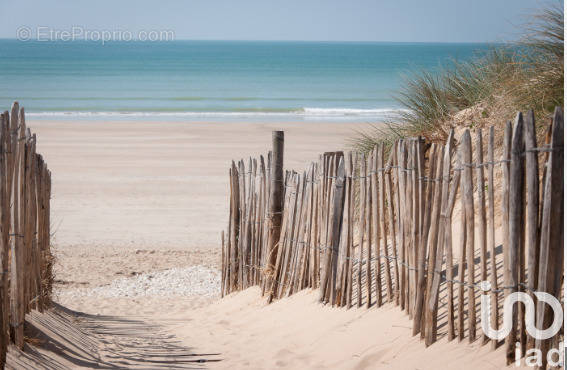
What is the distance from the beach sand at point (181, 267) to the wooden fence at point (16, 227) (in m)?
0.87

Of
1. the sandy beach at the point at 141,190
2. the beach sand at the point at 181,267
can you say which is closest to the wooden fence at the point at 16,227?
the beach sand at the point at 181,267

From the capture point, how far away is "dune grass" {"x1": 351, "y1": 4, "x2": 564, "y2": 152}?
4.94 m

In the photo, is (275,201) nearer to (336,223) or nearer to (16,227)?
(336,223)

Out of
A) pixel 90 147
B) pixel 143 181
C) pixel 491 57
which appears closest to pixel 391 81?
pixel 90 147

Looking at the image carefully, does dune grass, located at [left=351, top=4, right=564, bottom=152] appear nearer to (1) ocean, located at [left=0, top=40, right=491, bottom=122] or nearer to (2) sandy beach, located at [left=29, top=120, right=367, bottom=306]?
(2) sandy beach, located at [left=29, top=120, right=367, bottom=306]

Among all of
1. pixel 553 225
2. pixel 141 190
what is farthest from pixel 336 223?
pixel 141 190

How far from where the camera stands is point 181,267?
26.5 feet

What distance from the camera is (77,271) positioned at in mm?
7836

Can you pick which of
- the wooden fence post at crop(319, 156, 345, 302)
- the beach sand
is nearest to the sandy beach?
the beach sand

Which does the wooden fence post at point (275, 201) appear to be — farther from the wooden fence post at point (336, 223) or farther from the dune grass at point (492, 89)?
the dune grass at point (492, 89)

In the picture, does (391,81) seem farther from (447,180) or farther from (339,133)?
(447,180)

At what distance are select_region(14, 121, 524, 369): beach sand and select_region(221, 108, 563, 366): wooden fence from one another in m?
0.19

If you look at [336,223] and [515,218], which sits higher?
[515,218]

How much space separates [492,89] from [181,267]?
14.7 feet
